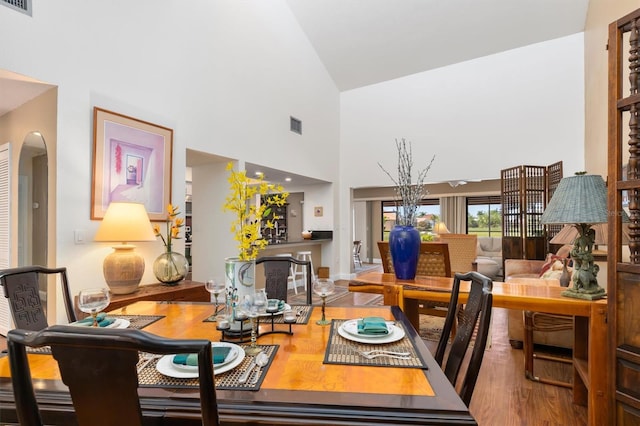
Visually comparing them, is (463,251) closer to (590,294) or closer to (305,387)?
(590,294)

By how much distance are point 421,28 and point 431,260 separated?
4497 mm

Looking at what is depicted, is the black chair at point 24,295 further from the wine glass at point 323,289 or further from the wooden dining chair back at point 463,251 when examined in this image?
the wooden dining chair back at point 463,251

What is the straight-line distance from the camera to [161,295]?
278cm

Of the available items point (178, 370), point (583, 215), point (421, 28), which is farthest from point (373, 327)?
point (421, 28)

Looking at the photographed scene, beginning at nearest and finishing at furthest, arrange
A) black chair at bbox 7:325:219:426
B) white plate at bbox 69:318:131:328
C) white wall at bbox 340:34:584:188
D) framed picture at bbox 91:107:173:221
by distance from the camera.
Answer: black chair at bbox 7:325:219:426, white plate at bbox 69:318:131:328, framed picture at bbox 91:107:173:221, white wall at bbox 340:34:584:188

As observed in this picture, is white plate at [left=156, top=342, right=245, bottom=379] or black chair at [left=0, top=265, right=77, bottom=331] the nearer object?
white plate at [left=156, top=342, right=245, bottom=379]

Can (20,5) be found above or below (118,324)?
above

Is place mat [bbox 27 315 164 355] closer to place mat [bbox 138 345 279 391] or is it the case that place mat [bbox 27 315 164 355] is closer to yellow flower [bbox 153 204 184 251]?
place mat [bbox 138 345 279 391]

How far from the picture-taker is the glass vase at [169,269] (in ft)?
10.0

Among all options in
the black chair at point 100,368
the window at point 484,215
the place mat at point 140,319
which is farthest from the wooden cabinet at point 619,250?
the window at point 484,215

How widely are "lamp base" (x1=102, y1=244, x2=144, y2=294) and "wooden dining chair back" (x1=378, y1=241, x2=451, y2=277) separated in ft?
7.10

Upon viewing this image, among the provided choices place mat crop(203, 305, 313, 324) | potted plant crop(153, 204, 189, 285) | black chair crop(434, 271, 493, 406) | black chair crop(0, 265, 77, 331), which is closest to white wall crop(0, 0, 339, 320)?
potted plant crop(153, 204, 189, 285)

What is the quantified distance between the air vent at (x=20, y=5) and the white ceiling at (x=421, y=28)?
6.98 feet

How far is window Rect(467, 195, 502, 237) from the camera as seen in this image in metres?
10.3
